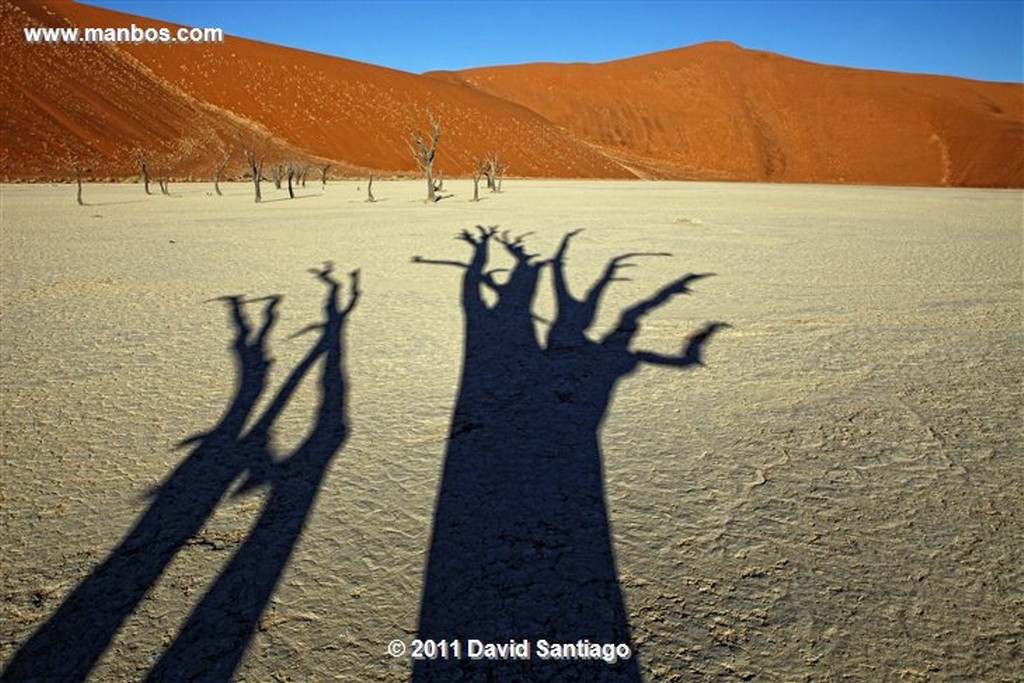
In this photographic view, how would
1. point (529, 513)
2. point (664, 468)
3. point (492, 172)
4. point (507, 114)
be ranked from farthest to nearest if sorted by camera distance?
point (507, 114), point (492, 172), point (664, 468), point (529, 513)

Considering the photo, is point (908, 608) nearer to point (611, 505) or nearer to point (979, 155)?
point (611, 505)

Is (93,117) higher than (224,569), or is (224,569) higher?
(93,117)

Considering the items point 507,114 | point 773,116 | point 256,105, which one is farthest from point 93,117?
point 773,116

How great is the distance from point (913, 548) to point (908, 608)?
0.38 metres

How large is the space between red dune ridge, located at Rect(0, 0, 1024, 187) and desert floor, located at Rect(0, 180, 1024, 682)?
123 feet

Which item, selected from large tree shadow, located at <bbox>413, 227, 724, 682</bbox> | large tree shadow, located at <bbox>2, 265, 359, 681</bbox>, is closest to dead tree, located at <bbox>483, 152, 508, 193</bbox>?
large tree shadow, located at <bbox>413, 227, 724, 682</bbox>

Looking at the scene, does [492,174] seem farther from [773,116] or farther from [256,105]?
[773,116]

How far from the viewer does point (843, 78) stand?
89.6m

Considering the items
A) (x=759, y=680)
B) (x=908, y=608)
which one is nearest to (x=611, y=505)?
(x=759, y=680)

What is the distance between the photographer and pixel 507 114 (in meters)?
72.9

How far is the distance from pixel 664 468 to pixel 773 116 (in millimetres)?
95107

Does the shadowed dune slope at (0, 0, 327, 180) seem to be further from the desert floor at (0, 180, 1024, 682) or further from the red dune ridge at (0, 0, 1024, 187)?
the desert floor at (0, 180, 1024, 682)

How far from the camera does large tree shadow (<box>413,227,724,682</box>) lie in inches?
73.8

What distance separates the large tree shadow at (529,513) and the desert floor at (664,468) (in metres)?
0.09
